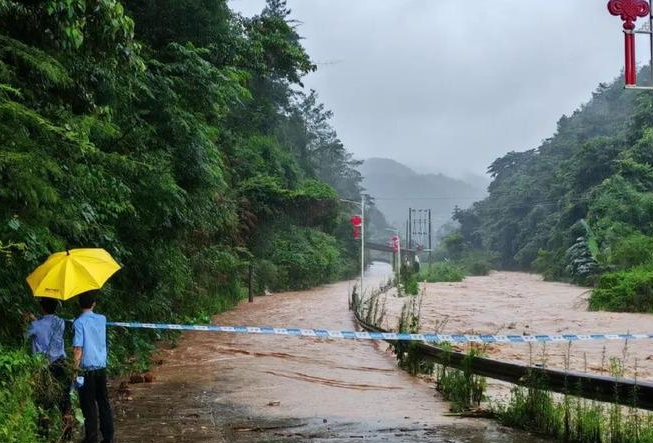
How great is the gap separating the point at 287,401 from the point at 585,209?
5530 cm

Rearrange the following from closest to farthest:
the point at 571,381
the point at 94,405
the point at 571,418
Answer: the point at 94,405 < the point at 571,418 < the point at 571,381

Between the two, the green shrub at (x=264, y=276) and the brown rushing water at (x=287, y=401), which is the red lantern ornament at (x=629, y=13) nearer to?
the brown rushing water at (x=287, y=401)

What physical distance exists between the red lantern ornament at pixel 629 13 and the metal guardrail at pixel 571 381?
6.49m

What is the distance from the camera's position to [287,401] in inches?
326

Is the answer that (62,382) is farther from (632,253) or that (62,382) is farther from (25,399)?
(632,253)

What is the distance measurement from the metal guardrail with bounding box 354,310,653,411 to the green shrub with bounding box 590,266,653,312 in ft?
66.1

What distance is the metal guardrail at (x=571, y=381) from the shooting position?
536cm

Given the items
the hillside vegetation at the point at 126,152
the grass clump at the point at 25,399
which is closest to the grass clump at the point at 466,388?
the grass clump at the point at 25,399

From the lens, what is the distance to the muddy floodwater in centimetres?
1285

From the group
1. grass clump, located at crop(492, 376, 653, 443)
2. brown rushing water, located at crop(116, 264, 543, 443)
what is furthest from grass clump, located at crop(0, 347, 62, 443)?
grass clump, located at crop(492, 376, 653, 443)

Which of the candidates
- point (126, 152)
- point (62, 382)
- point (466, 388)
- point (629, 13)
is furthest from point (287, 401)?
point (629, 13)

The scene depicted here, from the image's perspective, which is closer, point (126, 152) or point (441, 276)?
point (126, 152)

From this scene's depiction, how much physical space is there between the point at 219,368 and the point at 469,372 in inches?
208

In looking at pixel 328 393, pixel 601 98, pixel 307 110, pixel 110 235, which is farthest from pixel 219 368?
pixel 601 98
